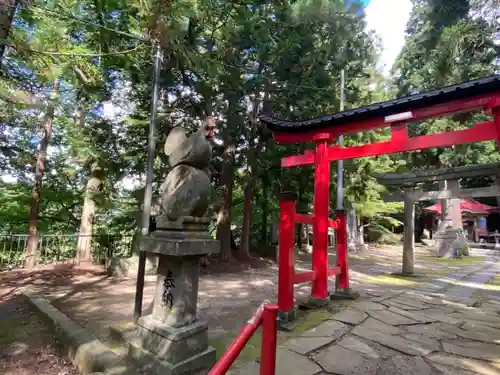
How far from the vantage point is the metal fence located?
913 centimetres

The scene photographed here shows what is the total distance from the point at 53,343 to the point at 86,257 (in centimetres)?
661

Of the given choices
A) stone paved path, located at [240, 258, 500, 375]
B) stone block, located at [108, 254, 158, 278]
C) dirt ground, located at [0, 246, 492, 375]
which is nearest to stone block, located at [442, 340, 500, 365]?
stone paved path, located at [240, 258, 500, 375]

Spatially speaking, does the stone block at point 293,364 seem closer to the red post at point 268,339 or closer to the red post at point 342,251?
the red post at point 268,339

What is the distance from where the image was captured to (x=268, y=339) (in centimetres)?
175

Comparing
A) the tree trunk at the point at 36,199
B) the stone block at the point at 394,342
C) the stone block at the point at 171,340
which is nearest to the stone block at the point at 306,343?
the stone block at the point at 394,342

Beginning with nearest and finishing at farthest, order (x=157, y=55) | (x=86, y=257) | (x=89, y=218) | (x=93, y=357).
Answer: (x=93, y=357)
(x=157, y=55)
(x=86, y=257)
(x=89, y=218)

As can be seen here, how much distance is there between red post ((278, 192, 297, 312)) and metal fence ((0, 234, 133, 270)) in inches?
266

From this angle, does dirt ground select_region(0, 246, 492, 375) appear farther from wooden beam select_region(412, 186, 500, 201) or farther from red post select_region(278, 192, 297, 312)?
wooden beam select_region(412, 186, 500, 201)

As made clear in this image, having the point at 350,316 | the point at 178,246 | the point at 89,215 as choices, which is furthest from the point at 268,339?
the point at 89,215

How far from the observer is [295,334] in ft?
13.0

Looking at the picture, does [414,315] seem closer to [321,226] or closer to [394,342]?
[394,342]

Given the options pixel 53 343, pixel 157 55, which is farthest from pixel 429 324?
pixel 157 55

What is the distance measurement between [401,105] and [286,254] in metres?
2.94

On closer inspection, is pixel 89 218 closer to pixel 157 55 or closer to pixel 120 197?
pixel 120 197
